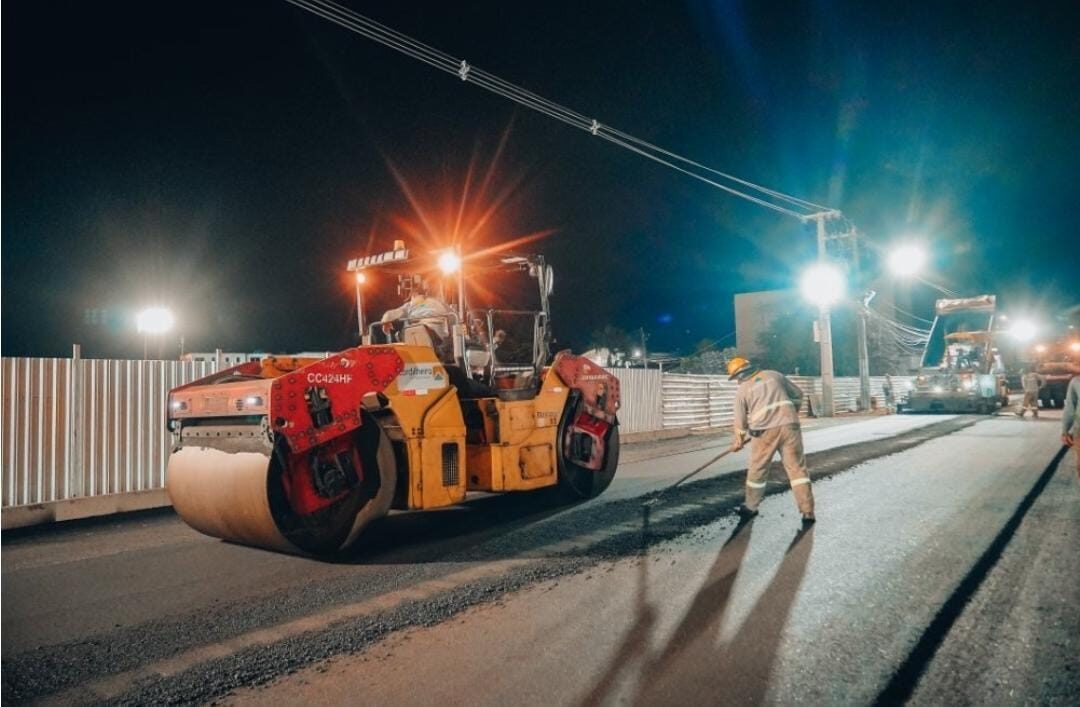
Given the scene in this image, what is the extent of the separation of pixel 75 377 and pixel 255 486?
4431 millimetres

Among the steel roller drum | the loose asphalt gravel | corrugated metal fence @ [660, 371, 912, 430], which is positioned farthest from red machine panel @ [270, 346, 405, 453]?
corrugated metal fence @ [660, 371, 912, 430]

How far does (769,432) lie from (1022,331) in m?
33.3

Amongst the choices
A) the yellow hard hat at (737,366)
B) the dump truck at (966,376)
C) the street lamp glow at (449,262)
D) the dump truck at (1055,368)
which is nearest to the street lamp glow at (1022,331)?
the dump truck at (1055,368)

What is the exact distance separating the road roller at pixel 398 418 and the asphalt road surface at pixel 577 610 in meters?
0.44

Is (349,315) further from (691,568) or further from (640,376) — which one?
(640,376)

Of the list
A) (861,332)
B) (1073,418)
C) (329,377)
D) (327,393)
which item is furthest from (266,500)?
(861,332)

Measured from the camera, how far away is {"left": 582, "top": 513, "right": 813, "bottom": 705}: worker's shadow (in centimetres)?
322

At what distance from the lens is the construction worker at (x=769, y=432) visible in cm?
670

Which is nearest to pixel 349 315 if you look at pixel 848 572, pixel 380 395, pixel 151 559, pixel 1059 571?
pixel 380 395

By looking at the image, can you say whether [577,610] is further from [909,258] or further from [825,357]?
[909,258]

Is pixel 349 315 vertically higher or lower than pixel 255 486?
higher

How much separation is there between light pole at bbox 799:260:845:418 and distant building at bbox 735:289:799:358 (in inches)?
877

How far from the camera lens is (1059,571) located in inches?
195

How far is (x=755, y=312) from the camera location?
5331 centimetres
